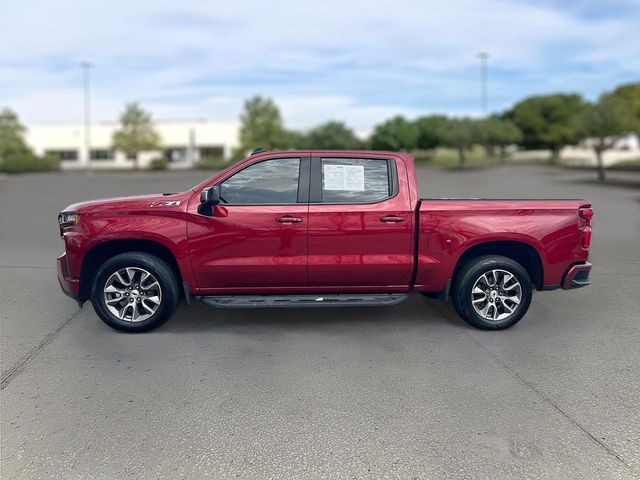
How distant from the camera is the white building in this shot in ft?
281

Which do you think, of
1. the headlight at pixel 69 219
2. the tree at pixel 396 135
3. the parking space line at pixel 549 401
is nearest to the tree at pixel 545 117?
the tree at pixel 396 135

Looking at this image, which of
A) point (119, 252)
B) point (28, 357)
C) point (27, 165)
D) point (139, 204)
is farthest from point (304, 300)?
point (27, 165)

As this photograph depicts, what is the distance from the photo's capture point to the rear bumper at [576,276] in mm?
6277

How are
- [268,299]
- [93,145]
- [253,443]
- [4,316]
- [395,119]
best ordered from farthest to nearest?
[395,119]
[93,145]
[4,316]
[268,299]
[253,443]

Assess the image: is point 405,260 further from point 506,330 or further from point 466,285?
point 506,330

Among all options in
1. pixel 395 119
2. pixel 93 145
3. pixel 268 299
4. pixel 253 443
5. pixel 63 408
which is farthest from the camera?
pixel 395 119

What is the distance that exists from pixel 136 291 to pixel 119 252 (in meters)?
0.49

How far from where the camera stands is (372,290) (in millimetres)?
6297

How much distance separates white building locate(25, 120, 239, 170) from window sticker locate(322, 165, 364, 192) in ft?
262

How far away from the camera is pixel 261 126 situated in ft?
249

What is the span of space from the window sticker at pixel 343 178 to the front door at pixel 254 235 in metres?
0.22

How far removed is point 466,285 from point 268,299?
2049 mm

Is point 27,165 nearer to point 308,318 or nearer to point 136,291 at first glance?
point 136,291

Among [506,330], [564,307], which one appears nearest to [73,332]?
[506,330]
